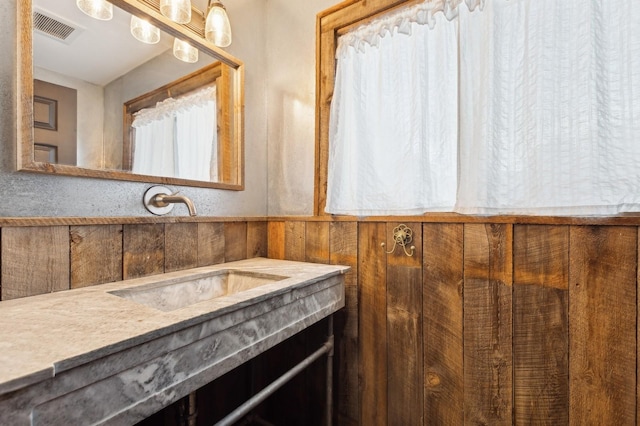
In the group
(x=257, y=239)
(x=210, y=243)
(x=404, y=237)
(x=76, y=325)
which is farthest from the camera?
(x=257, y=239)

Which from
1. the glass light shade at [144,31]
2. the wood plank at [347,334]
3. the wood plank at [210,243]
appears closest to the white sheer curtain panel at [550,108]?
the wood plank at [347,334]

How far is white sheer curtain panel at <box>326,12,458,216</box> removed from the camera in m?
1.08

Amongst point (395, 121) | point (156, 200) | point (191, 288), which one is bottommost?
point (191, 288)

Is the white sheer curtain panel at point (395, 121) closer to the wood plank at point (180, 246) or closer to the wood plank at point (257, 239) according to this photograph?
the wood plank at point (257, 239)

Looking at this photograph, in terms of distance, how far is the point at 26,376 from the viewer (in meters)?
0.39

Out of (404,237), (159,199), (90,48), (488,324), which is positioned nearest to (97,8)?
(90,48)

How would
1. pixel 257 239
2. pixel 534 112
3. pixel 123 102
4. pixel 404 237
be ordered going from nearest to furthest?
1. pixel 534 112
2. pixel 123 102
3. pixel 404 237
4. pixel 257 239

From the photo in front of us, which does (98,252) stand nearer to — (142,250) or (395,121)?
(142,250)

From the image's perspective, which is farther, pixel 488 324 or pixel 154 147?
pixel 154 147

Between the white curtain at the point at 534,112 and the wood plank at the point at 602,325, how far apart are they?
0.10m

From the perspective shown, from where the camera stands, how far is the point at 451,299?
106cm

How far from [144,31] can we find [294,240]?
0.99 metres

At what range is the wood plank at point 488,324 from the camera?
0.96m

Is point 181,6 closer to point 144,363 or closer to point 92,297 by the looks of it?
point 92,297
